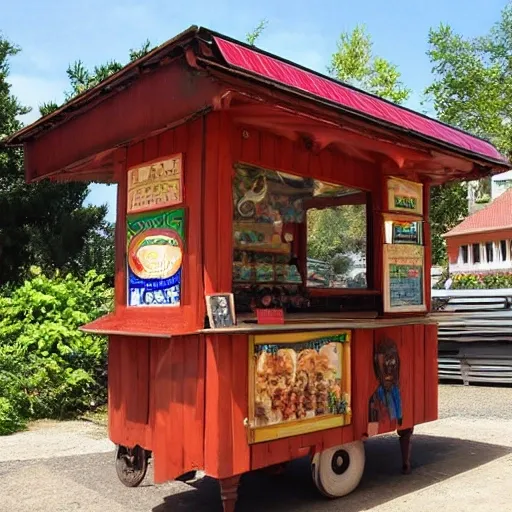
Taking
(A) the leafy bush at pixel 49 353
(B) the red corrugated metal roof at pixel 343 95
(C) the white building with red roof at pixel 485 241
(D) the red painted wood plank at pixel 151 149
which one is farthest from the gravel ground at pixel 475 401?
(C) the white building with red roof at pixel 485 241

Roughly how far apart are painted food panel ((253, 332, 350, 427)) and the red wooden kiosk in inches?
0.5

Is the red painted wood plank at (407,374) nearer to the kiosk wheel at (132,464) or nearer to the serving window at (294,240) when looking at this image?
the serving window at (294,240)

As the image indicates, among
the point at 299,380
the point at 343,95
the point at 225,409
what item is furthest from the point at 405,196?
the point at 225,409

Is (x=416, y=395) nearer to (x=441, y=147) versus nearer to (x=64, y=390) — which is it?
(x=441, y=147)

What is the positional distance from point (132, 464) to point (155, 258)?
1713 millimetres

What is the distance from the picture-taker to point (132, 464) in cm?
527

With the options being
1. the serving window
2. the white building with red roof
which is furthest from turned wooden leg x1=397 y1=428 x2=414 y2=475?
the white building with red roof

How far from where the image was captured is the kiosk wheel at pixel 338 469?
16.6 feet

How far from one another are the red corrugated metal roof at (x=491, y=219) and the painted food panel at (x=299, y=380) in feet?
87.4

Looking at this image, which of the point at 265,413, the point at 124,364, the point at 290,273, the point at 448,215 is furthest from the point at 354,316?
the point at 448,215

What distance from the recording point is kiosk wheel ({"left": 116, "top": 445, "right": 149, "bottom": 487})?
5.21 metres

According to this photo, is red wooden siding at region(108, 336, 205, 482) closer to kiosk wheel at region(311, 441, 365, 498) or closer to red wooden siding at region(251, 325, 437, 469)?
red wooden siding at region(251, 325, 437, 469)

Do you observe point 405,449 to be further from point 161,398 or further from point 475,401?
point 475,401

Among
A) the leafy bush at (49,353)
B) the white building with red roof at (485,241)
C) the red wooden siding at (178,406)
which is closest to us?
the red wooden siding at (178,406)
